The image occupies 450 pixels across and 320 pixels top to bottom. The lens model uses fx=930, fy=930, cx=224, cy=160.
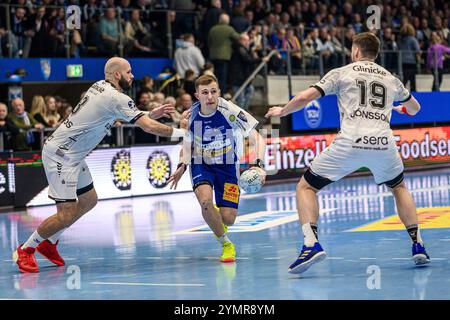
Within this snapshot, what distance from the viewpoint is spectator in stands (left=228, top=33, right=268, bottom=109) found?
2220cm

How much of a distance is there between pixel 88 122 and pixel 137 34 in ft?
41.8

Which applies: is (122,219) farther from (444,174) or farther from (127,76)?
(444,174)

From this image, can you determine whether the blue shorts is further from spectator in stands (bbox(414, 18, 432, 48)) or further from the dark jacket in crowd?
spectator in stands (bbox(414, 18, 432, 48))

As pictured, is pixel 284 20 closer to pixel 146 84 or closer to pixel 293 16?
pixel 293 16

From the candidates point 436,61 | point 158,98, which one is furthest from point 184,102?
point 436,61

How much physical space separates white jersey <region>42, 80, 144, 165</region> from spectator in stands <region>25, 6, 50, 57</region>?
10.9 meters

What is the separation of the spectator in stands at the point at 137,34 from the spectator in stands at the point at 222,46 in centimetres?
154

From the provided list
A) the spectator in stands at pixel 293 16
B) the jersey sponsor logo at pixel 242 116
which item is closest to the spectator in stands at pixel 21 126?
the jersey sponsor logo at pixel 242 116

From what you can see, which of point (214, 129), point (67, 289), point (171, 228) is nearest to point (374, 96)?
point (214, 129)

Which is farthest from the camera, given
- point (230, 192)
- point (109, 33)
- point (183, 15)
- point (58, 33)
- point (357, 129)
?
point (183, 15)

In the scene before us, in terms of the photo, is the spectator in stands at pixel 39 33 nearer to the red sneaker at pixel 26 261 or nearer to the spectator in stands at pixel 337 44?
the spectator in stands at pixel 337 44

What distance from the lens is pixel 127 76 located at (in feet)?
33.3

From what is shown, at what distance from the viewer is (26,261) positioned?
32.6 feet

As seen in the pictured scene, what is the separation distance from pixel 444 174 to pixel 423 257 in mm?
14084
